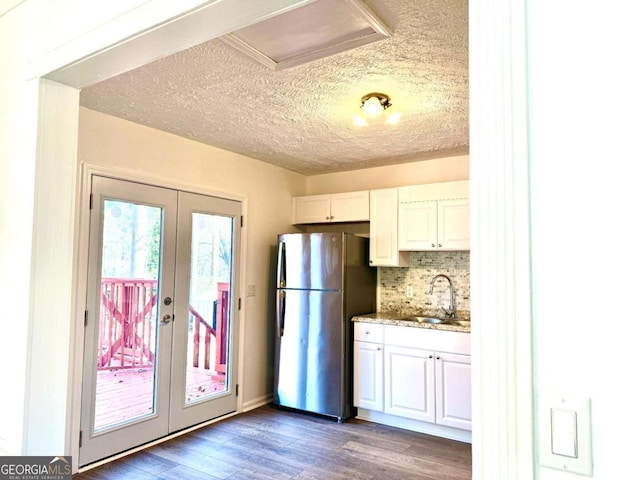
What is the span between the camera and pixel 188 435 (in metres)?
3.42

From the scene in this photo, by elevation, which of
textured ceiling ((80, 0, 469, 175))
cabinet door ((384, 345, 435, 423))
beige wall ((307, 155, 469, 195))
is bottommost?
cabinet door ((384, 345, 435, 423))

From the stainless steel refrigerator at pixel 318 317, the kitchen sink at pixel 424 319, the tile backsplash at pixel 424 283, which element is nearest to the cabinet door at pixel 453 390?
the kitchen sink at pixel 424 319

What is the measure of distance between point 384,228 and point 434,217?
509 mm

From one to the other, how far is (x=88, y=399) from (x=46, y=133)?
209 cm

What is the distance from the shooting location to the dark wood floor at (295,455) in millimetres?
2789

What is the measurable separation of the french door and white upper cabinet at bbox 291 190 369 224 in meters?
0.90

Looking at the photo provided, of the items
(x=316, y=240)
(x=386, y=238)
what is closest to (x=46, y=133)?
(x=316, y=240)

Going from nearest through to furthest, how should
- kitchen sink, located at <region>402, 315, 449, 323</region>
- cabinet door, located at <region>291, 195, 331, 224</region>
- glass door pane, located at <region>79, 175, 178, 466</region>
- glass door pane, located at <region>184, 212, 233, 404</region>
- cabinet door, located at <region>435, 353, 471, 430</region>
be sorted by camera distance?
glass door pane, located at <region>79, 175, 178, 466</region> → cabinet door, located at <region>435, 353, 471, 430</region> → glass door pane, located at <region>184, 212, 233, 404</region> → kitchen sink, located at <region>402, 315, 449, 323</region> → cabinet door, located at <region>291, 195, 331, 224</region>

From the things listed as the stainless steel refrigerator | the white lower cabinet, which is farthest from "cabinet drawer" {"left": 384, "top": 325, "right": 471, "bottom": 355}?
the stainless steel refrigerator

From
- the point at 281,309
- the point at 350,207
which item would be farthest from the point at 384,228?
the point at 281,309

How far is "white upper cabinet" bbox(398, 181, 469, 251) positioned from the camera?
12.1 ft

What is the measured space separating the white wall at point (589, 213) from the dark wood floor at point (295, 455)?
101 inches

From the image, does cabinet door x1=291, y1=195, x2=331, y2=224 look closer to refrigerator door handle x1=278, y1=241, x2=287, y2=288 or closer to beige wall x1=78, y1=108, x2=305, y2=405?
beige wall x1=78, y1=108, x2=305, y2=405

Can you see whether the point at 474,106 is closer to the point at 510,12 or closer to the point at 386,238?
the point at 510,12
